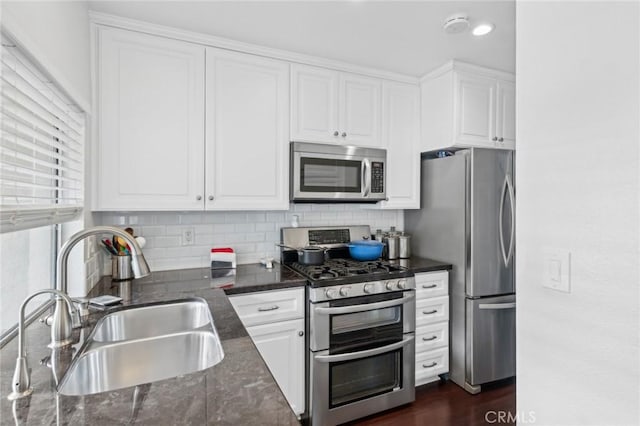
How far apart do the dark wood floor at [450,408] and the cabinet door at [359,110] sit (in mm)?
1955

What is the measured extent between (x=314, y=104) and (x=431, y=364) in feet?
7.08

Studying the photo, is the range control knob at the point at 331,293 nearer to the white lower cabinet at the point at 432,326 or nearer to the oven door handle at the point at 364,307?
the oven door handle at the point at 364,307

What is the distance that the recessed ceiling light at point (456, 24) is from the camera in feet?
6.13

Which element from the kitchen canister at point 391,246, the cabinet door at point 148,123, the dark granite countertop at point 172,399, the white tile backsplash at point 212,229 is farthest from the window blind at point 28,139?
the kitchen canister at point 391,246

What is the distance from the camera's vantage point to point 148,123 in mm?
1989

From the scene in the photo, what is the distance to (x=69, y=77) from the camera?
1457 millimetres

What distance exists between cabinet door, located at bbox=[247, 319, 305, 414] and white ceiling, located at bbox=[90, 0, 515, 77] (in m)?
1.82

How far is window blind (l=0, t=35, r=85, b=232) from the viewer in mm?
971

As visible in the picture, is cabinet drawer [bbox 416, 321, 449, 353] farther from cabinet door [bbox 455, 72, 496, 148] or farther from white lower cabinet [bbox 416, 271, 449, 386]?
cabinet door [bbox 455, 72, 496, 148]

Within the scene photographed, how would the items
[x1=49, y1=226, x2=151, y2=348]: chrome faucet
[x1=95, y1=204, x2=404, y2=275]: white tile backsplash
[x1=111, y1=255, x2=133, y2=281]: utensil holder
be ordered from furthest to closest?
[x1=95, y1=204, x2=404, y2=275]: white tile backsplash < [x1=111, y1=255, x2=133, y2=281]: utensil holder < [x1=49, y1=226, x2=151, y2=348]: chrome faucet

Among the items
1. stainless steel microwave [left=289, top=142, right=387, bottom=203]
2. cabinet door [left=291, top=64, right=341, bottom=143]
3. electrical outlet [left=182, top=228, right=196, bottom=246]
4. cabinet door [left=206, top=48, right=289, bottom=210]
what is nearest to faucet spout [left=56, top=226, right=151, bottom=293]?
cabinet door [left=206, top=48, right=289, bottom=210]
